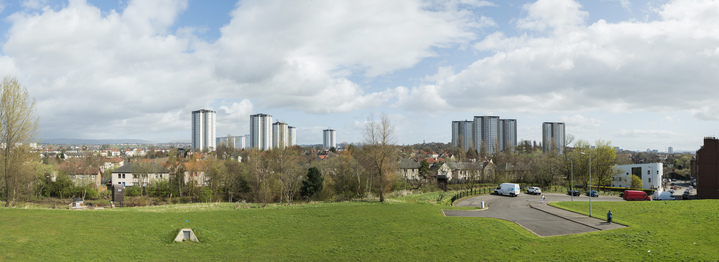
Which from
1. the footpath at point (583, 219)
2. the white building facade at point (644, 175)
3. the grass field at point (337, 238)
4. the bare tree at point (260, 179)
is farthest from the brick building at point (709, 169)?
the bare tree at point (260, 179)

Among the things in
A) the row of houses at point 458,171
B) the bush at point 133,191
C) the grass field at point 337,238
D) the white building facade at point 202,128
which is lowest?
the bush at point 133,191

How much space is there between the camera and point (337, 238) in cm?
2000

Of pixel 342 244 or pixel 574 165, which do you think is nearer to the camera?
pixel 342 244

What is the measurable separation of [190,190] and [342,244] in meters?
46.8

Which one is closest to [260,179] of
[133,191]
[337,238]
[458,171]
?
[133,191]

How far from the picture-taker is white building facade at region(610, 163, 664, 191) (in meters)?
68.8

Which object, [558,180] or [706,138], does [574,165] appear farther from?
[706,138]

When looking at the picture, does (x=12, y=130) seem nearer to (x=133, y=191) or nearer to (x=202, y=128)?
(x=133, y=191)

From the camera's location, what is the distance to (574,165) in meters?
65.6

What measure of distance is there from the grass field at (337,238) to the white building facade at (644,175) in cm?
5075

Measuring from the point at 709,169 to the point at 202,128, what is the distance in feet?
593

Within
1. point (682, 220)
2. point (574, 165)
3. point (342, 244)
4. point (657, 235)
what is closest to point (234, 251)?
point (342, 244)

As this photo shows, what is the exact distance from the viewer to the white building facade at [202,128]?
180875 mm

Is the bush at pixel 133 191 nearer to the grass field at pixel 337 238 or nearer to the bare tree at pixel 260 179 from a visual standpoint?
the bare tree at pixel 260 179
